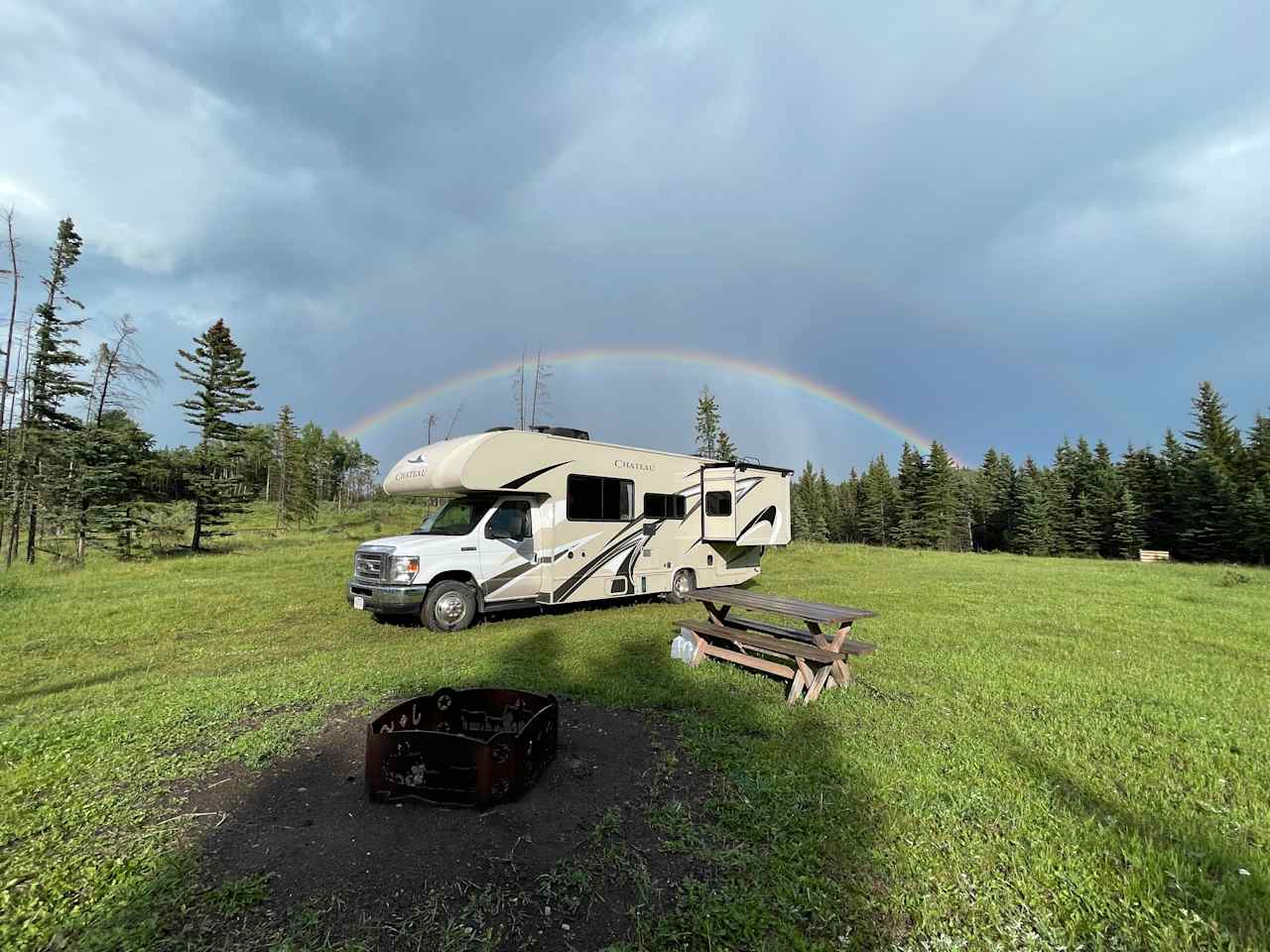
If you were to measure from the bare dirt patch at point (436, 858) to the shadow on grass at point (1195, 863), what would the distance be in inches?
83.8

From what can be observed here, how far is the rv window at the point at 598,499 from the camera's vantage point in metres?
9.35

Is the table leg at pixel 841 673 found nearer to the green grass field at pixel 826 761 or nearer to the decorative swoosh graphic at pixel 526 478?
the green grass field at pixel 826 761

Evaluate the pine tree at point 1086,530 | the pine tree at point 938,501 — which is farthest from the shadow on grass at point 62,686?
the pine tree at point 1086,530

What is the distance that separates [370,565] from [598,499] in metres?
3.87

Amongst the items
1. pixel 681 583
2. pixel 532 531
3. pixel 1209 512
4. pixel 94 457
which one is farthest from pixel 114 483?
pixel 1209 512

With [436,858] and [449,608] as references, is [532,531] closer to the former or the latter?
[449,608]

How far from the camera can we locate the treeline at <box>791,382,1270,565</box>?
35.0m

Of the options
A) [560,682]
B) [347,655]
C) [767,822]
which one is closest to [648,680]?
[560,682]

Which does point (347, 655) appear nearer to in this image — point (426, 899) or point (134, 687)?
point (134, 687)

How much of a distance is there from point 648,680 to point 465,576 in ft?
13.7

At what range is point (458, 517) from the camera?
8.97 metres

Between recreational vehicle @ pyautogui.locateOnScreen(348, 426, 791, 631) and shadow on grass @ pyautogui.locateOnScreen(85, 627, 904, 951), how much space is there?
3958 mm

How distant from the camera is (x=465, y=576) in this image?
8586 mm

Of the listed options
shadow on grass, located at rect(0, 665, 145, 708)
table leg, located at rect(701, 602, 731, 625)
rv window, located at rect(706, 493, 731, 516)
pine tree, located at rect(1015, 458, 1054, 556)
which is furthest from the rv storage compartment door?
pine tree, located at rect(1015, 458, 1054, 556)
